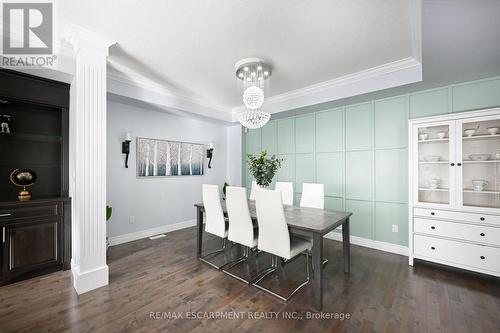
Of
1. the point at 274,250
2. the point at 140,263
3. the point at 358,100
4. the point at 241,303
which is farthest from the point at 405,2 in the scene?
the point at 140,263

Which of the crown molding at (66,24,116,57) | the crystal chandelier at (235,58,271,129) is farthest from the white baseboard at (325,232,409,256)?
the crown molding at (66,24,116,57)

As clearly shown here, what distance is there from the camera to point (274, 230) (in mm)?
2211

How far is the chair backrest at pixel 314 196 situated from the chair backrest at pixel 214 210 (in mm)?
1340

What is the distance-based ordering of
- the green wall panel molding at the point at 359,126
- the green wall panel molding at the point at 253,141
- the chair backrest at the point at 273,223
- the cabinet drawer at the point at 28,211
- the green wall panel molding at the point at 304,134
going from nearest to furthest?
1. the chair backrest at the point at 273,223
2. the cabinet drawer at the point at 28,211
3. the green wall panel molding at the point at 359,126
4. the green wall panel molding at the point at 304,134
5. the green wall panel molding at the point at 253,141

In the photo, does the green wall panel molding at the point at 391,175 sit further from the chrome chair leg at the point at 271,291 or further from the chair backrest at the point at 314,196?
the chrome chair leg at the point at 271,291

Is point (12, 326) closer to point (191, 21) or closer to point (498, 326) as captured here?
point (191, 21)

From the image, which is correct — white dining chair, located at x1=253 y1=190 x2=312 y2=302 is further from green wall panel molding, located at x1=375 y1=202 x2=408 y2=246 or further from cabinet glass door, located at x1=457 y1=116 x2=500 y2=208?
cabinet glass door, located at x1=457 y1=116 x2=500 y2=208

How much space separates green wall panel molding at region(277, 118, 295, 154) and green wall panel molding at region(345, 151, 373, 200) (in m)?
1.17

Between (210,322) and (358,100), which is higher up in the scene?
(358,100)

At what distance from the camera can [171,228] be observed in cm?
434

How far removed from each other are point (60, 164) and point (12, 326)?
1857mm

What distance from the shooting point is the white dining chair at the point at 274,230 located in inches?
83.7

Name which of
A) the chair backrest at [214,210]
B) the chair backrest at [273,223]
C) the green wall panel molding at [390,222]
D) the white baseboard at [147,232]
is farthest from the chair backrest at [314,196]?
the white baseboard at [147,232]

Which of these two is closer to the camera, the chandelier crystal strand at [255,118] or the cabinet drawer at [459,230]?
the cabinet drawer at [459,230]
